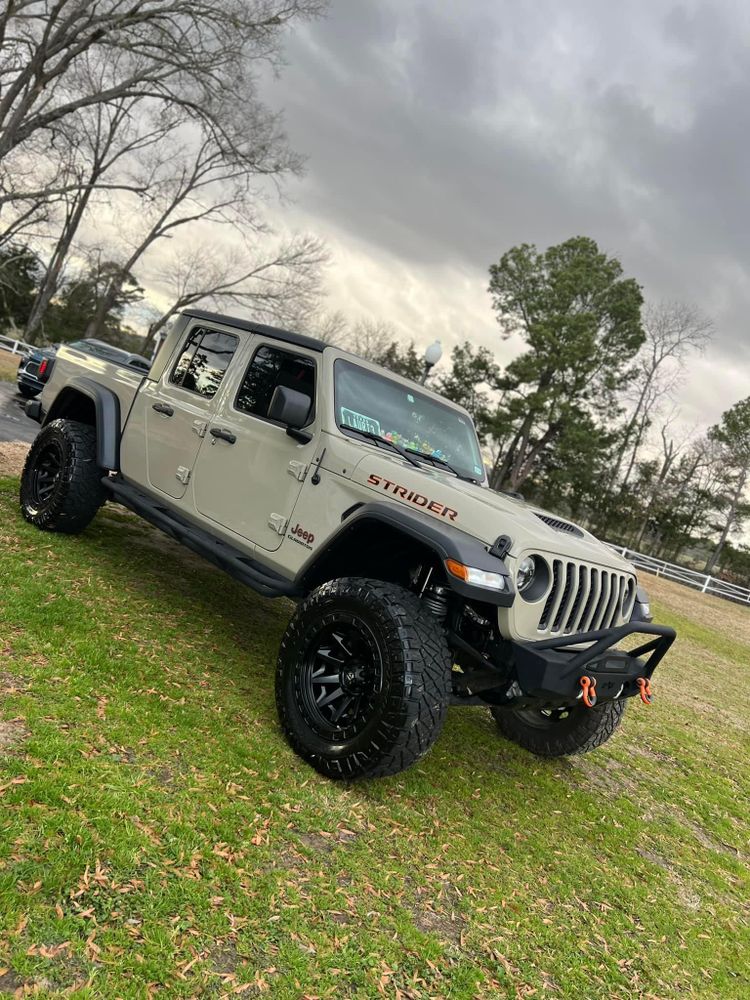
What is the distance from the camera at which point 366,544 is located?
134 inches

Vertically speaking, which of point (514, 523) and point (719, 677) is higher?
point (514, 523)

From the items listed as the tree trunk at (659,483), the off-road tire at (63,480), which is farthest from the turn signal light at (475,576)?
the tree trunk at (659,483)

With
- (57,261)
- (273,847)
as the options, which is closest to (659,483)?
(57,261)

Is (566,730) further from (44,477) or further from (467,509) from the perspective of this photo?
(44,477)

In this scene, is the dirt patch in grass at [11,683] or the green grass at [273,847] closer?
the green grass at [273,847]

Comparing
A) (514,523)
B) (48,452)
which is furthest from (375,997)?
(48,452)

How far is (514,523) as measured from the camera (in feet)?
9.55

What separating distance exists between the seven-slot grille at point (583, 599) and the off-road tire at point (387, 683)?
560 millimetres

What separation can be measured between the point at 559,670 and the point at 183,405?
119 inches

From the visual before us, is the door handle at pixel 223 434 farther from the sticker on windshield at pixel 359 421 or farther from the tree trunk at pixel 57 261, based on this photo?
the tree trunk at pixel 57 261

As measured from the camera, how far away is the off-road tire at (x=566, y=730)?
385cm

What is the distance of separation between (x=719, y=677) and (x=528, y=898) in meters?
8.15

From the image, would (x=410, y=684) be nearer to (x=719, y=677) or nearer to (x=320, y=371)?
(x=320, y=371)

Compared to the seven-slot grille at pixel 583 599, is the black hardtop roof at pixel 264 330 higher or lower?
higher
